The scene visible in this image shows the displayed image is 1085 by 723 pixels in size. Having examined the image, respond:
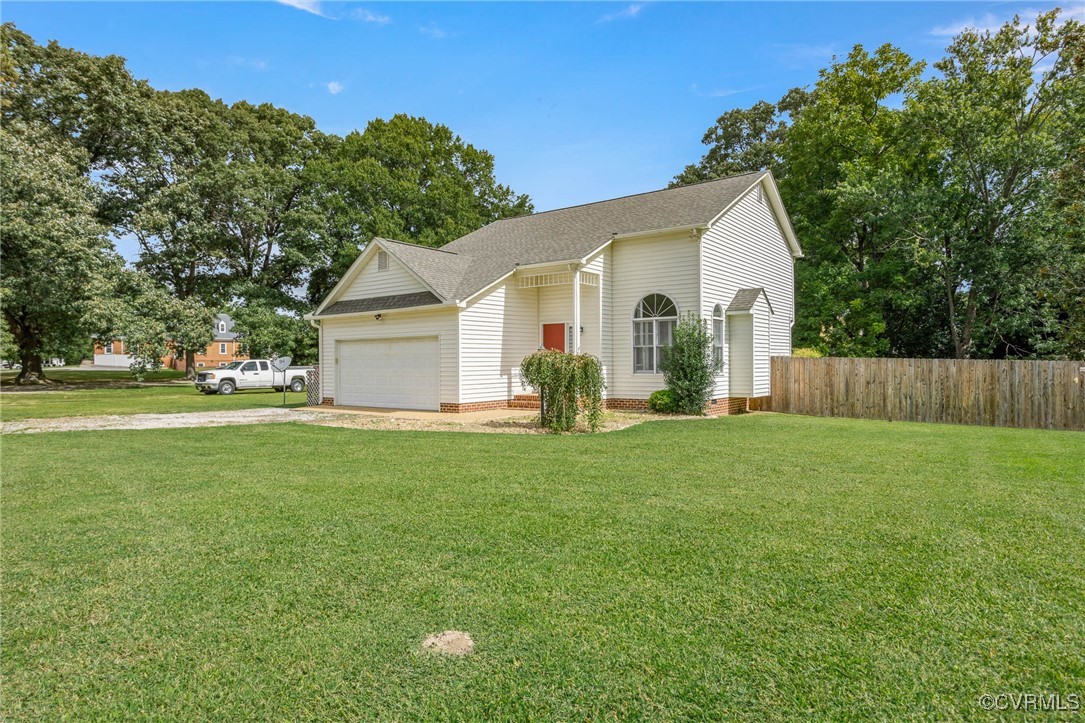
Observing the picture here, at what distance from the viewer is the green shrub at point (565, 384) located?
10.9 m

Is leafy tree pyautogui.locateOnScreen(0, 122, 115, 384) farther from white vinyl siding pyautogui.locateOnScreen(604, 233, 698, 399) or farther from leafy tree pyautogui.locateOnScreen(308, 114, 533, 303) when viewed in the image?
white vinyl siding pyautogui.locateOnScreen(604, 233, 698, 399)

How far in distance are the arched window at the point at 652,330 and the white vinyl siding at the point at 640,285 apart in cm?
14

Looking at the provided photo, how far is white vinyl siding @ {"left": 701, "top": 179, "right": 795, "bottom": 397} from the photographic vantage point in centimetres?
1457

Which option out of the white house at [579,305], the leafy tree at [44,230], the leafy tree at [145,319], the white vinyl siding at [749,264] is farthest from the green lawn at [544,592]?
the leafy tree at [44,230]

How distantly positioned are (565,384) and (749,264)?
8.57 m

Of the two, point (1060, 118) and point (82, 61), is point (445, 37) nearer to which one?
point (1060, 118)

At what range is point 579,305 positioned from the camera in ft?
49.3

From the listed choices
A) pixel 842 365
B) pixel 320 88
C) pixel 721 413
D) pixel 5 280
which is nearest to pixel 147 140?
A: pixel 5 280

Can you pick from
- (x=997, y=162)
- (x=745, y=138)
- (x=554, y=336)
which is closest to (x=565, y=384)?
(x=554, y=336)

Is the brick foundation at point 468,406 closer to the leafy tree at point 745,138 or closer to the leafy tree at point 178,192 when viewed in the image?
the leafy tree at point 178,192

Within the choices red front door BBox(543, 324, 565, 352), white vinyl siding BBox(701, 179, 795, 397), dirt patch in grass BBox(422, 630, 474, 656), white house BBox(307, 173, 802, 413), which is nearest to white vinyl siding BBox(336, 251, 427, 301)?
white house BBox(307, 173, 802, 413)

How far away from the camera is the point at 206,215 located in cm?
2961

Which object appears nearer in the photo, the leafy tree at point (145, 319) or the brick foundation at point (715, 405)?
the brick foundation at point (715, 405)

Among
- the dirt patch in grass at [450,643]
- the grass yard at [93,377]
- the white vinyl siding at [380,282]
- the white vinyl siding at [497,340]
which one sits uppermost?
the white vinyl siding at [380,282]
